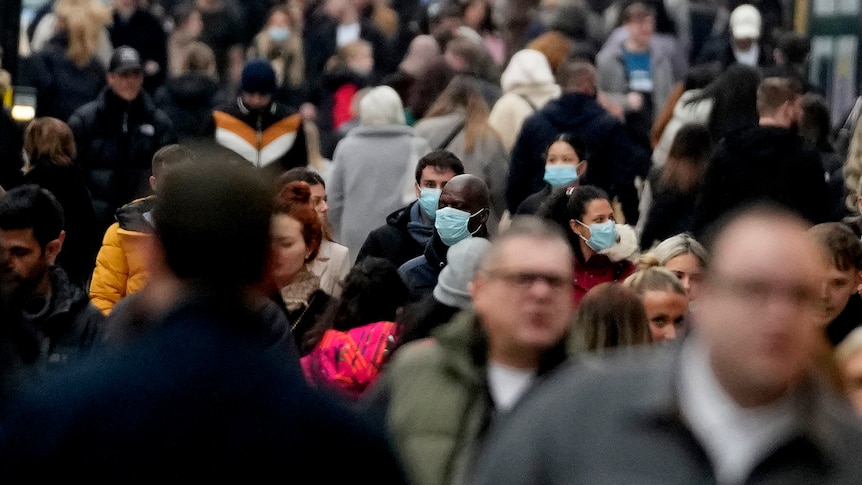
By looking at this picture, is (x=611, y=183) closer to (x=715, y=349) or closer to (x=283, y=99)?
(x=283, y=99)

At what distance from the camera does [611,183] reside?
1209 cm

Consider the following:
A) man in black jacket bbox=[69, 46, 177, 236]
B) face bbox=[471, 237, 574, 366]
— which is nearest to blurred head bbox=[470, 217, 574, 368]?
Answer: face bbox=[471, 237, 574, 366]

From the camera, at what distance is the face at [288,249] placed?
28.7ft

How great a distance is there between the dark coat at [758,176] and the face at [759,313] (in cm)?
724

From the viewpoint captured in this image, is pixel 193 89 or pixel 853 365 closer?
pixel 853 365

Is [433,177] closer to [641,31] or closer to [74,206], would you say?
[74,206]

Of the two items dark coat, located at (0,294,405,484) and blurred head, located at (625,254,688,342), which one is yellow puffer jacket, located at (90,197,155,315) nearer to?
blurred head, located at (625,254,688,342)

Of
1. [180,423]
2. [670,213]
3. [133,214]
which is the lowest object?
[670,213]

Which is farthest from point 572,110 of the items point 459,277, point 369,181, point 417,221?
point 459,277

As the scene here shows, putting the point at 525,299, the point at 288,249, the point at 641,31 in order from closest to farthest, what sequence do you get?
the point at 525,299
the point at 288,249
the point at 641,31

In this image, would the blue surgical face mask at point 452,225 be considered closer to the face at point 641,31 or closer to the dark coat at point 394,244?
the dark coat at point 394,244

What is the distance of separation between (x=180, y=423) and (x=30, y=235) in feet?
14.1

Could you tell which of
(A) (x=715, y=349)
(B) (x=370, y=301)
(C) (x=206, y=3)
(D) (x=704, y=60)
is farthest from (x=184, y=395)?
(C) (x=206, y=3)

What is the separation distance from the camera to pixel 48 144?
1152cm
